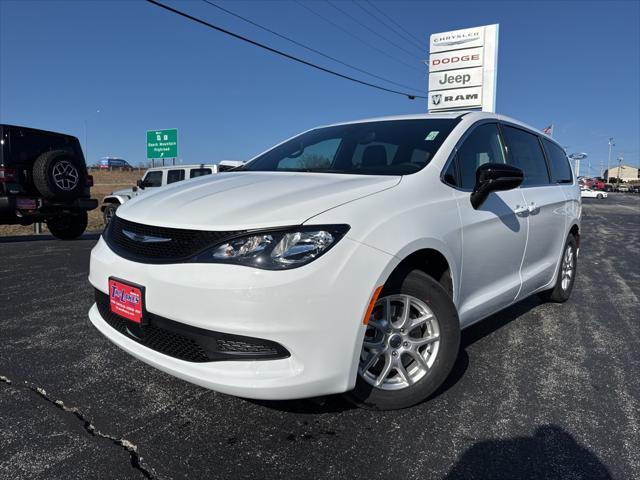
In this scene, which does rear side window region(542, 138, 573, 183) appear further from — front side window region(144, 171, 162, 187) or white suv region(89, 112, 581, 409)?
front side window region(144, 171, 162, 187)

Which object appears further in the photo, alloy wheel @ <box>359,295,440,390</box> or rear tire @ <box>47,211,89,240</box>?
rear tire @ <box>47,211,89,240</box>

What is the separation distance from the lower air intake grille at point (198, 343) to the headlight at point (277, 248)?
1.06 ft

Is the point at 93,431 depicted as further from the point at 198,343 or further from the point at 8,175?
the point at 8,175

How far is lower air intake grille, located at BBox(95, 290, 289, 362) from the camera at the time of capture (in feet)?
6.77

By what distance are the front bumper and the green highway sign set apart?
2364cm

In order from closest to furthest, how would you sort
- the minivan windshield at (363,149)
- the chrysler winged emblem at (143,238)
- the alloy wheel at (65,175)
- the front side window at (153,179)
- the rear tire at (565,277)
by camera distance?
the chrysler winged emblem at (143,238) < the minivan windshield at (363,149) < the rear tire at (565,277) < the alloy wheel at (65,175) < the front side window at (153,179)

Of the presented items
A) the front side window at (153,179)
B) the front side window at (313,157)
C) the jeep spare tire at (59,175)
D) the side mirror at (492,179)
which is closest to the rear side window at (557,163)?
the side mirror at (492,179)

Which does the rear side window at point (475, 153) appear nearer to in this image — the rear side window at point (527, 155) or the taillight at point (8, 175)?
the rear side window at point (527, 155)

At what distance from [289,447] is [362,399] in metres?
0.43

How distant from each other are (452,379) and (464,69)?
66.9 ft

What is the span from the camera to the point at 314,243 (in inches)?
82.3

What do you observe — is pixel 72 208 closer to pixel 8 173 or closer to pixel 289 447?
pixel 8 173

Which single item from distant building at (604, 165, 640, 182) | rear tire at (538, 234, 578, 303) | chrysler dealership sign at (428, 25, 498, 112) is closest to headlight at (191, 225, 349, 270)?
rear tire at (538, 234, 578, 303)

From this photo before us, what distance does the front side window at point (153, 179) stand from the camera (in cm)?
1269
